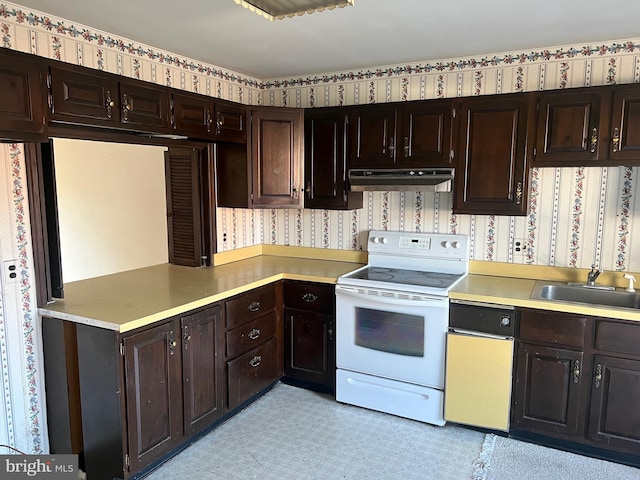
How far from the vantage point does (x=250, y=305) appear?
10.2 ft

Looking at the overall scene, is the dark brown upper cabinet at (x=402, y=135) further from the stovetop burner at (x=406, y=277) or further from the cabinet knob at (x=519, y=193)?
the stovetop burner at (x=406, y=277)

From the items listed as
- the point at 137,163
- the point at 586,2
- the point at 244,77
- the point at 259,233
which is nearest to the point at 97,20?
the point at 137,163

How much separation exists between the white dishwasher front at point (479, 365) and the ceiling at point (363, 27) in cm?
163

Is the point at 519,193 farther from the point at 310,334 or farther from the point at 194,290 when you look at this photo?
the point at 194,290

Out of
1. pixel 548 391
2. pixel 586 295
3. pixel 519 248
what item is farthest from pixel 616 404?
pixel 519 248

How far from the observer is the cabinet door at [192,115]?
9.34 feet

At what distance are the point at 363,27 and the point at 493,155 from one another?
1.16 meters

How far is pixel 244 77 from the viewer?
152 inches

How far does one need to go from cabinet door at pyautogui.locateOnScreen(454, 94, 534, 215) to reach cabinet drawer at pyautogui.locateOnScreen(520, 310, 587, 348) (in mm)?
689

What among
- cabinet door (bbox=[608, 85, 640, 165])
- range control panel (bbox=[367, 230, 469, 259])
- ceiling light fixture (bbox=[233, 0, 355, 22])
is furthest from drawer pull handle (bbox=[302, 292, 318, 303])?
cabinet door (bbox=[608, 85, 640, 165])

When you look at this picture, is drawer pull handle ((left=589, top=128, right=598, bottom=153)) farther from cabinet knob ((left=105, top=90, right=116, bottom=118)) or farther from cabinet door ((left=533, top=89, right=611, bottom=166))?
cabinet knob ((left=105, top=90, right=116, bottom=118))

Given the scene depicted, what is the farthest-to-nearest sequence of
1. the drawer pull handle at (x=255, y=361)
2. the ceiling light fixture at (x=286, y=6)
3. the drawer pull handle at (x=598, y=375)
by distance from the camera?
the drawer pull handle at (x=255, y=361)
the drawer pull handle at (x=598, y=375)
the ceiling light fixture at (x=286, y=6)

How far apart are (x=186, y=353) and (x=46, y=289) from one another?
0.82 metres

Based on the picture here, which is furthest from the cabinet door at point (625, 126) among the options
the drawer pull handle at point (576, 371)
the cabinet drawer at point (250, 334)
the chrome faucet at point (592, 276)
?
the cabinet drawer at point (250, 334)
